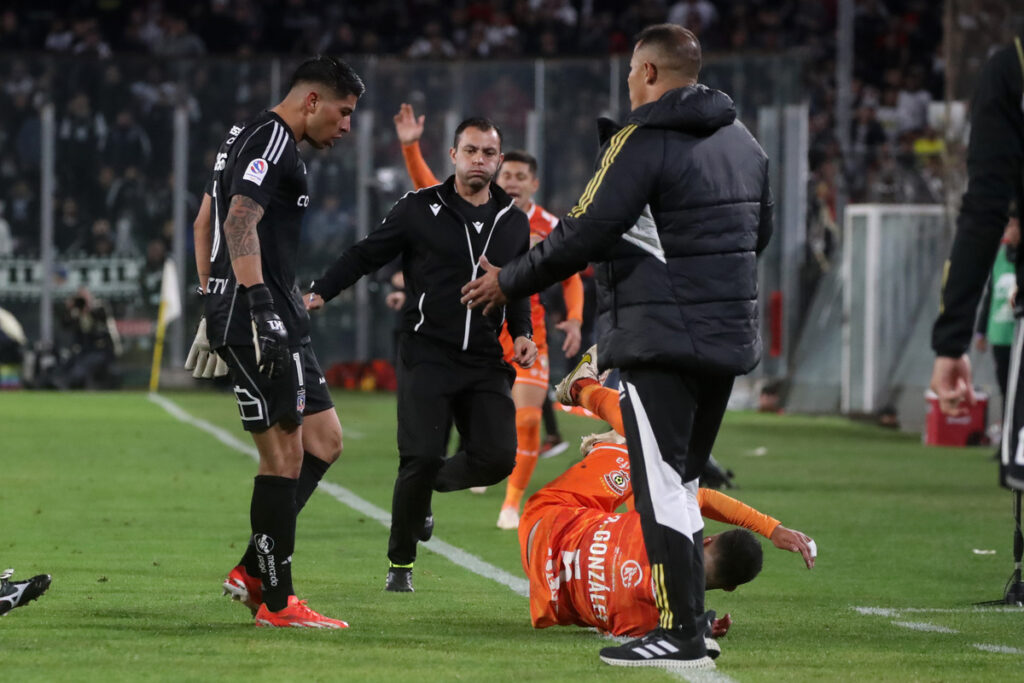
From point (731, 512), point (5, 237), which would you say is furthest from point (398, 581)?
point (5, 237)

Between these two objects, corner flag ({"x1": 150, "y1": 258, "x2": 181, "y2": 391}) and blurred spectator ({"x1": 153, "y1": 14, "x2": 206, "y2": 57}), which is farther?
blurred spectator ({"x1": 153, "y1": 14, "x2": 206, "y2": 57})

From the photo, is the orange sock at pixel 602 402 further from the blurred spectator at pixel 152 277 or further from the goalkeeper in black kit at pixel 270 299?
the blurred spectator at pixel 152 277

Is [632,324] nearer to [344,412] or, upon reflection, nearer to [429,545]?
[429,545]

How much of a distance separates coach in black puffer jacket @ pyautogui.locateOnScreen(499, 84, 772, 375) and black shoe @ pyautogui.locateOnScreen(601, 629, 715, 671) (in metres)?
0.88

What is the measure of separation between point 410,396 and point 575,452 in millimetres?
8547

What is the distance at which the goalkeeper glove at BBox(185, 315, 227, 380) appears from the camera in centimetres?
683

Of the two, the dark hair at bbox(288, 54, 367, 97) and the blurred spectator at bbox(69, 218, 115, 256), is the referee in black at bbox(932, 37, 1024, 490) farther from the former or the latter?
the blurred spectator at bbox(69, 218, 115, 256)

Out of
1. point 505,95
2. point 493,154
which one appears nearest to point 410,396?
point 493,154

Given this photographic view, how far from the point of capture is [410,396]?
782 centimetres

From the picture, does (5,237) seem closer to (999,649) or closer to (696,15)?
(696,15)

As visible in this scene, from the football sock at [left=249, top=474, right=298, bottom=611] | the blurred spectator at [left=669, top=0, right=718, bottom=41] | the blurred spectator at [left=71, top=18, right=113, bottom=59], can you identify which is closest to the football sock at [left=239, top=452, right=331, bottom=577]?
the football sock at [left=249, top=474, right=298, bottom=611]

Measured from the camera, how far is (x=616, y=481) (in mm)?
6934

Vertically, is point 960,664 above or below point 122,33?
below

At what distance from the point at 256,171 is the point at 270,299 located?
0.47 meters
